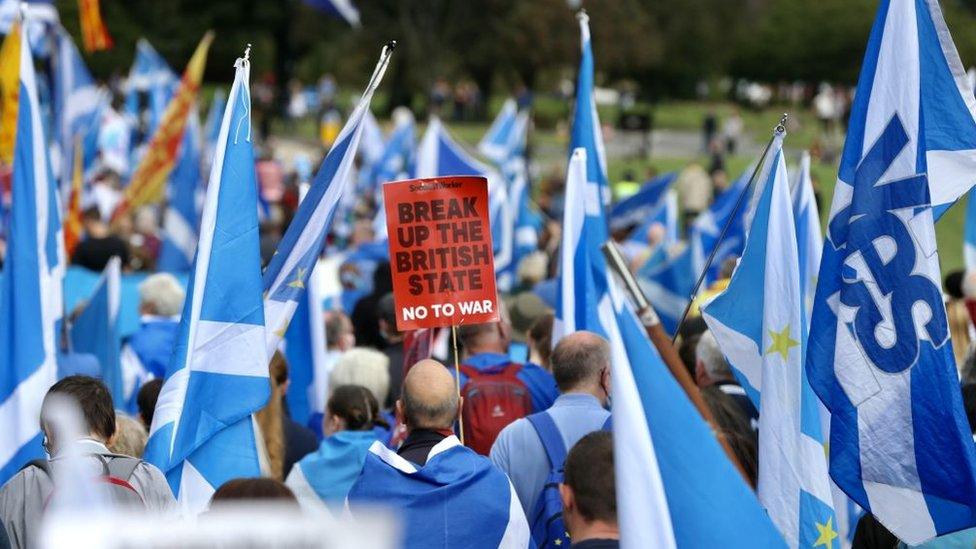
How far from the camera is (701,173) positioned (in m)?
24.8

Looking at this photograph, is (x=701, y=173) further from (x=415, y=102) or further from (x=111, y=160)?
(x=415, y=102)

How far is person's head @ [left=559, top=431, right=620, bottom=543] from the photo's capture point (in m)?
4.07

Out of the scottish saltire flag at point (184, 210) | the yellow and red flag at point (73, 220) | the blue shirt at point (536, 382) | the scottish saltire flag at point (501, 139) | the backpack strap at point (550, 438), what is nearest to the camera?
the backpack strap at point (550, 438)

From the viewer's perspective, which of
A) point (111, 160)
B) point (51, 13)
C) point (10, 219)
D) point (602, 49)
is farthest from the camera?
point (602, 49)

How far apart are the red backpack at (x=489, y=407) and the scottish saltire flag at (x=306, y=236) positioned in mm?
828

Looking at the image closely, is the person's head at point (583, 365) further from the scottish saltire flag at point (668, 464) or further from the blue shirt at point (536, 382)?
the scottish saltire flag at point (668, 464)

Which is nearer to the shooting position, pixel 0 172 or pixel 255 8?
pixel 0 172

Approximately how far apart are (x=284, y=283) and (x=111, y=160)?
51.2 feet

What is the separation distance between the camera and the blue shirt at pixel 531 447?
538 centimetres

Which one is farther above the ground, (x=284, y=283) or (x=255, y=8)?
(x=255, y=8)

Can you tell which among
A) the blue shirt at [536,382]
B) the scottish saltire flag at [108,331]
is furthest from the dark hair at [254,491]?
the scottish saltire flag at [108,331]

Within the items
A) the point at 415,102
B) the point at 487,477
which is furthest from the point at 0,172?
the point at 415,102

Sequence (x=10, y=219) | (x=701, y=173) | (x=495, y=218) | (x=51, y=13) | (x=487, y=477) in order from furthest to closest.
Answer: (x=701, y=173), (x=495, y=218), (x=51, y=13), (x=10, y=219), (x=487, y=477)

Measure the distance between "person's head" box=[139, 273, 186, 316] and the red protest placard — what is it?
120 inches
